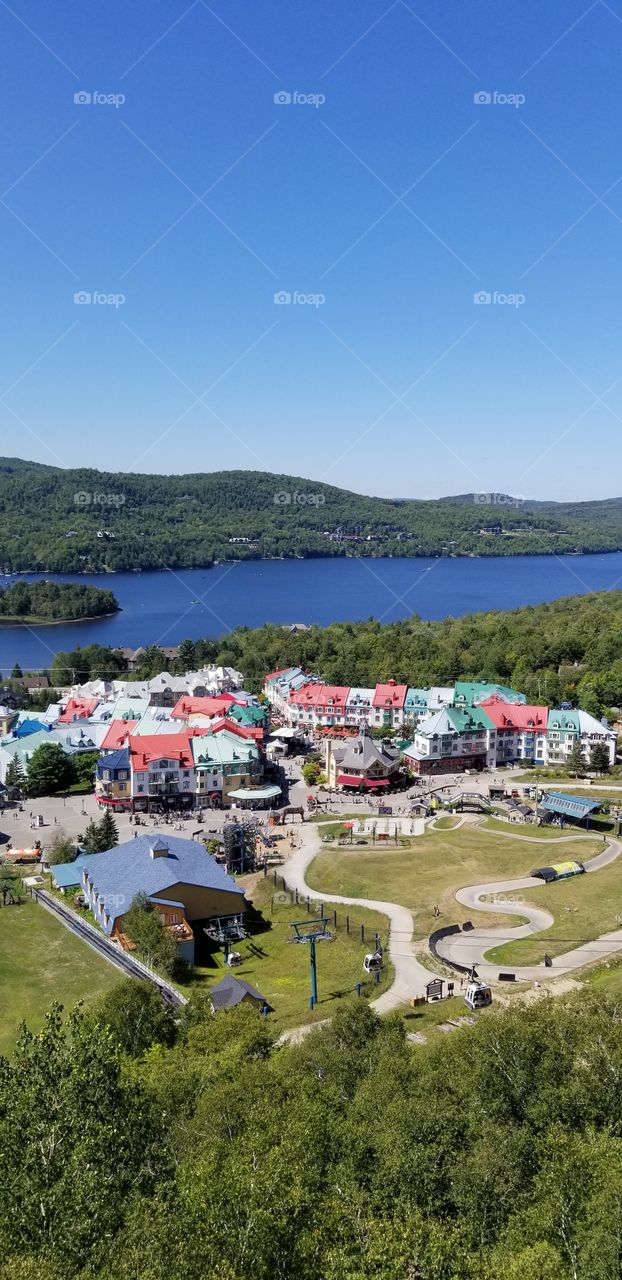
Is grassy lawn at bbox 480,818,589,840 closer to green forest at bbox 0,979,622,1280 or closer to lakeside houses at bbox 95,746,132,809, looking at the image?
lakeside houses at bbox 95,746,132,809

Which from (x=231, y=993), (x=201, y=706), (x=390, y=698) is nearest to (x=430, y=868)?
(x=231, y=993)

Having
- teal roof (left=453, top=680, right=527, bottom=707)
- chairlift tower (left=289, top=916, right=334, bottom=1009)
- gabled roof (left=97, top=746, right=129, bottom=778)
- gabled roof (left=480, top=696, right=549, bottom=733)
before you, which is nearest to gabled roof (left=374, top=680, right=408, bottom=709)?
teal roof (left=453, top=680, right=527, bottom=707)

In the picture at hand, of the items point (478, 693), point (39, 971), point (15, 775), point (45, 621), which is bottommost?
point (39, 971)

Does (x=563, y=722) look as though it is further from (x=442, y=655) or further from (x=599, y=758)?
(x=442, y=655)

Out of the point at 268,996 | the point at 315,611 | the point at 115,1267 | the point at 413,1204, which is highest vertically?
the point at 315,611

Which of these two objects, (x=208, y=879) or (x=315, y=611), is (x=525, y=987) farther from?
(x=315, y=611)

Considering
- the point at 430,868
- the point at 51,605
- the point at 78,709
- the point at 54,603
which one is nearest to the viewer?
the point at 430,868

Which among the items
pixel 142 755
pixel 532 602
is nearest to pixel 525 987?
pixel 142 755
